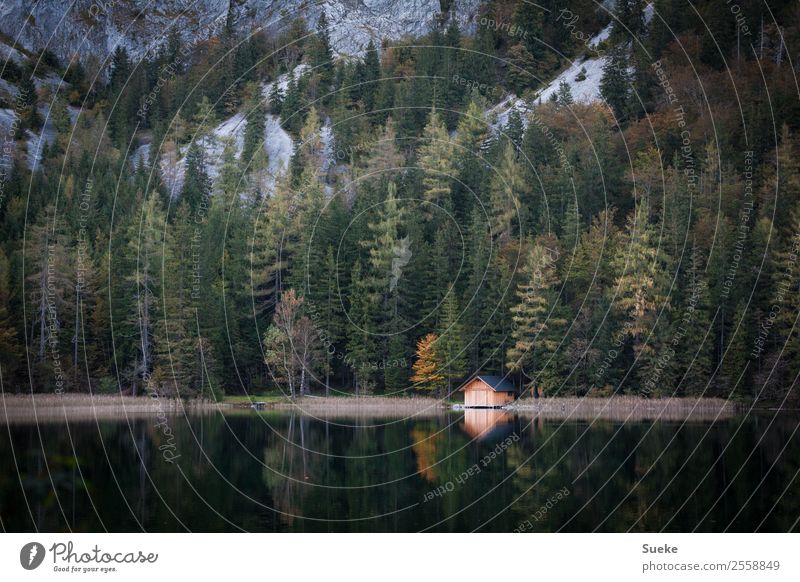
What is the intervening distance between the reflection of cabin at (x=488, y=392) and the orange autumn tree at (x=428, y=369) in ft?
9.35

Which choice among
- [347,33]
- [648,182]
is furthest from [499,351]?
[347,33]

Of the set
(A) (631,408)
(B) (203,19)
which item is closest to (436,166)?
(A) (631,408)

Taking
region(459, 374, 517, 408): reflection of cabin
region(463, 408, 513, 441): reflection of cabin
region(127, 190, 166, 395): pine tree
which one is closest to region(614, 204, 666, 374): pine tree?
region(459, 374, 517, 408): reflection of cabin

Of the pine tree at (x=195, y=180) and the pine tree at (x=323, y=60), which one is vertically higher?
the pine tree at (x=323, y=60)

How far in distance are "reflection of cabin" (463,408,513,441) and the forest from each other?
525cm

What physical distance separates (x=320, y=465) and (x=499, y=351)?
34.4 meters

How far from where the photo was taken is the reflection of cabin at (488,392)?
6544 cm

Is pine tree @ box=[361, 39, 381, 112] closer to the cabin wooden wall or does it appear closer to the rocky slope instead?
the rocky slope

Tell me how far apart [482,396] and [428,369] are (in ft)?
17.6

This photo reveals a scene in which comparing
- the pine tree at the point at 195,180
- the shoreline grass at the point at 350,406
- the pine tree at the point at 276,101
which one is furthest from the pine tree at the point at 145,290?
the pine tree at the point at 276,101

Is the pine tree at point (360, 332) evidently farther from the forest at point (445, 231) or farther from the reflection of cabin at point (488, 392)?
the reflection of cabin at point (488, 392)

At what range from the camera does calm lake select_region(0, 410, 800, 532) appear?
27656 mm

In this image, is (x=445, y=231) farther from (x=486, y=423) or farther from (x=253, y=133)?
(x=253, y=133)
